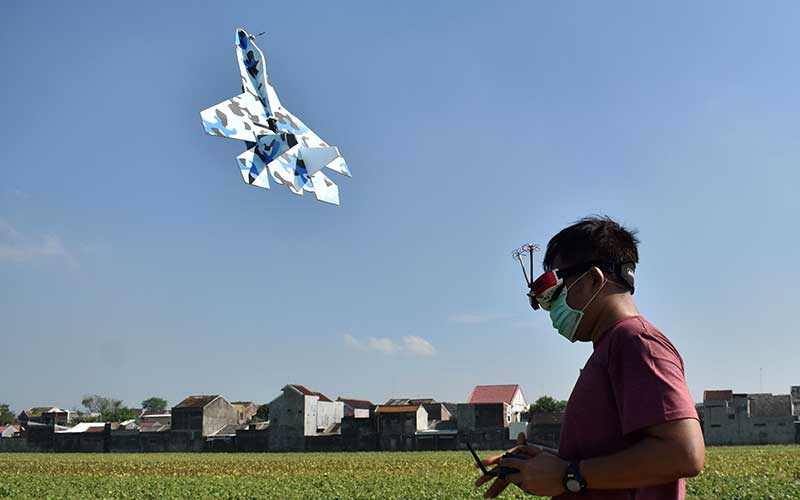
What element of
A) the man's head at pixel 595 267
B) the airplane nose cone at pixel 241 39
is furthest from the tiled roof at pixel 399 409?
the man's head at pixel 595 267

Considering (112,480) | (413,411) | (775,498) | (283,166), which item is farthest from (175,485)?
(413,411)

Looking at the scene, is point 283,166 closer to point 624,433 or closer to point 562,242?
point 562,242

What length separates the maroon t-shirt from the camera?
210 centimetres

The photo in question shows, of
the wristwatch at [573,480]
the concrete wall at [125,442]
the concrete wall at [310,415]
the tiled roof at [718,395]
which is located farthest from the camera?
the concrete wall at [125,442]

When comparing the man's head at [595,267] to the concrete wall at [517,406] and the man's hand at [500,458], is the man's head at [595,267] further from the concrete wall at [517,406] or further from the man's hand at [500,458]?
the concrete wall at [517,406]

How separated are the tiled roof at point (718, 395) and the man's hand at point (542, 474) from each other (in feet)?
243

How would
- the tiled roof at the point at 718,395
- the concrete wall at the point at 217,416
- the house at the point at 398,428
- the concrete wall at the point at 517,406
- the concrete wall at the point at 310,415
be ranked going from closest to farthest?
the house at the point at 398,428, the tiled roof at the point at 718,395, the concrete wall at the point at 310,415, the concrete wall at the point at 517,406, the concrete wall at the point at 217,416

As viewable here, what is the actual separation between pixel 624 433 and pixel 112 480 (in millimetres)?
25939

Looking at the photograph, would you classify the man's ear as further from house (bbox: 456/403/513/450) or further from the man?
house (bbox: 456/403/513/450)

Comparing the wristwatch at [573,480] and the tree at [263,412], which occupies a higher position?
the wristwatch at [573,480]

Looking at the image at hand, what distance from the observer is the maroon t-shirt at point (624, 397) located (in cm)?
210

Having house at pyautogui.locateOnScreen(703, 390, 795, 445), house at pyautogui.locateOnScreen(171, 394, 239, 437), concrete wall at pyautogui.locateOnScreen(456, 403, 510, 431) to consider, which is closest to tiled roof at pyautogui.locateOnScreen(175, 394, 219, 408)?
house at pyautogui.locateOnScreen(171, 394, 239, 437)

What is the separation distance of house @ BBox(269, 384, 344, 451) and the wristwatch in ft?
234

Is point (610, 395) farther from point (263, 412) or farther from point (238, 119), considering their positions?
point (263, 412)
